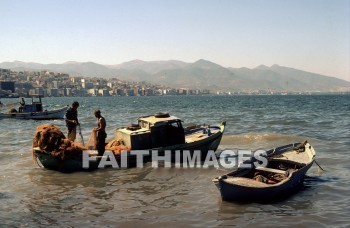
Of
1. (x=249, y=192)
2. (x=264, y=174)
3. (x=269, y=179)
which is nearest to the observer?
(x=249, y=192)

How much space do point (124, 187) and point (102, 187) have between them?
879 mm

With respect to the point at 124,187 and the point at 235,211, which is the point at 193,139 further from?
the point at 235,211

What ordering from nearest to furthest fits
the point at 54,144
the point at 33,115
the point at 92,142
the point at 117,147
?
the point at 54,144
the point at 117,147
the point at 92,142
the point at 33,115

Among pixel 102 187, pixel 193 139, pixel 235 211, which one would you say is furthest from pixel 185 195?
pixel 193 139

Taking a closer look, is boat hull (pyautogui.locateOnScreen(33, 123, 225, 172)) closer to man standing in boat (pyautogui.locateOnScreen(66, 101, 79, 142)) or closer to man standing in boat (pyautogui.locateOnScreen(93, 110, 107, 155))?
man standing in boat (pyautogui.locateOnScreen(93, 110, 107, 155))

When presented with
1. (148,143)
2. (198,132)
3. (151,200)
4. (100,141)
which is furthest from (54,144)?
(198,132)

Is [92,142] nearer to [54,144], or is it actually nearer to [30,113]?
[54,144]

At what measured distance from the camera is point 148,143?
57.8 ft

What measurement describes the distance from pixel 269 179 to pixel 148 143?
254 inches

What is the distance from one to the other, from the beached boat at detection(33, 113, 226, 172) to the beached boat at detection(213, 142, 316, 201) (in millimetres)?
4246

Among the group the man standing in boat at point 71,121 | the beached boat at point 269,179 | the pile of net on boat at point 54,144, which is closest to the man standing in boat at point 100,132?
the pile of net on boat at point 54,144

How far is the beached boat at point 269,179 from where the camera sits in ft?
38.0

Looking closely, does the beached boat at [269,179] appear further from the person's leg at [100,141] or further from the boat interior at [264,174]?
the person's leg at [100,141]

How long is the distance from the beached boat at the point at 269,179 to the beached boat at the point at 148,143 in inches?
167
